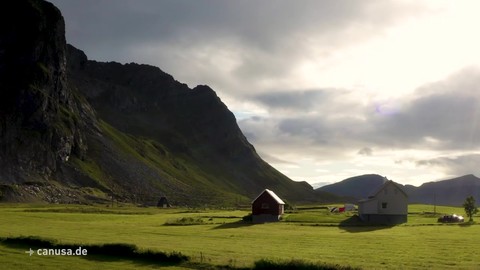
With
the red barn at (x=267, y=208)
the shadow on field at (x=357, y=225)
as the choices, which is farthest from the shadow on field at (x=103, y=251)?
the red barn at (x=267, y=208)

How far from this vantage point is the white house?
107m

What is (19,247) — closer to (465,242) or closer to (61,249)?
(61,249)

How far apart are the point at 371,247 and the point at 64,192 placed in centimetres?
17066

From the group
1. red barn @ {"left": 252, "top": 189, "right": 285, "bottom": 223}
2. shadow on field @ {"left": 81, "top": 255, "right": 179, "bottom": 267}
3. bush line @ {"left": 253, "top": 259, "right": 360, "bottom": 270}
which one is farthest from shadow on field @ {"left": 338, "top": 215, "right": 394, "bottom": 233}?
shadow on field @ {"left": 81, "top": 255, "right": 179, "bottom": 267}

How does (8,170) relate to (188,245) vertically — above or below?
above

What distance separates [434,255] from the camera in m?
44.4

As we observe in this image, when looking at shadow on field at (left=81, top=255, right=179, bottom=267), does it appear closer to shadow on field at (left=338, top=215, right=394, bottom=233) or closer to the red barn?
shadow on field at (left=338, top=215, right=394, bottom=233)

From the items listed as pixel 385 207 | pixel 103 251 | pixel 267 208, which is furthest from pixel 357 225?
pixel 103 251

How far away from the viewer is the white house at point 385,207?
Result: 106625 millimetres

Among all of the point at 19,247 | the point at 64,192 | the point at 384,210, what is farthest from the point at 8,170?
the point at 19,247

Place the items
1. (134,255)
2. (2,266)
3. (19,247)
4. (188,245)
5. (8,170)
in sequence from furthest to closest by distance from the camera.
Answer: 1. (8,170)
2. (188,245)
3. (19,247)
4. (134,255)
5. (2,266)

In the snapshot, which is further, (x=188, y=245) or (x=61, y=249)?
(x=188, y=245)

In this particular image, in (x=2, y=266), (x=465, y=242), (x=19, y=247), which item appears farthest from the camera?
(x=465, y=242)

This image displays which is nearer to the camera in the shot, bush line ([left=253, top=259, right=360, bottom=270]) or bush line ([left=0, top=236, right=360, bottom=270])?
bush line ([left=253, top=259, right=360, bottom=270])
